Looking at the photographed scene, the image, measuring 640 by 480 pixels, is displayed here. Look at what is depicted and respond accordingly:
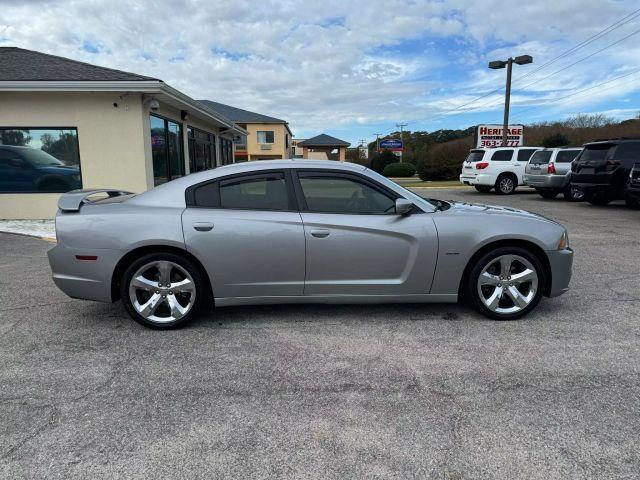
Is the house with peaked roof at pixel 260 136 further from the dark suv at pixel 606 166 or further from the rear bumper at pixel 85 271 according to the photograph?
the rear bumper at pixel 85 271

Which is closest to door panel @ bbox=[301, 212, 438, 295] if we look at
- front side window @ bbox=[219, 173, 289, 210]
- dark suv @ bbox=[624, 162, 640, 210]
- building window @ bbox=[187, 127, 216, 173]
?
front side window @ bbox=[219, 173, 289, 210]

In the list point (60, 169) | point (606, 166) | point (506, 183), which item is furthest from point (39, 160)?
point (506, 183)

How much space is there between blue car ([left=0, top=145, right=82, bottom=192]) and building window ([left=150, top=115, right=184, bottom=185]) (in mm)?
1854

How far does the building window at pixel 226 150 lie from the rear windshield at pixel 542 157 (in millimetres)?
14374

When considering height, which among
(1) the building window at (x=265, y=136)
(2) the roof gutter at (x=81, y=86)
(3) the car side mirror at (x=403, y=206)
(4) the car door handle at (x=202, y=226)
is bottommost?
(4) the car door handle at (x=202, y=226)

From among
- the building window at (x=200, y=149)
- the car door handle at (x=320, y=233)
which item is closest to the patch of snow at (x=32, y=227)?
the building window at (x=200, y=149)

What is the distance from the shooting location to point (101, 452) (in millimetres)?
2451

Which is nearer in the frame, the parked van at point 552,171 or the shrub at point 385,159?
the parked van at point 552,171

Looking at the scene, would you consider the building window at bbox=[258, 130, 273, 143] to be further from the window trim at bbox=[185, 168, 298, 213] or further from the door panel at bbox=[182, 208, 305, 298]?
the door panel at bbox=[182, 208, 305, 298]

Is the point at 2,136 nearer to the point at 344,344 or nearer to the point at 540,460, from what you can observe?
the point at 344,344

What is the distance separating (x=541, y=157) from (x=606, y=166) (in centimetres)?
418

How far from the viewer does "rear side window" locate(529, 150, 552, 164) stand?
16172 mm

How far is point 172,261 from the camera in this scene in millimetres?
4039

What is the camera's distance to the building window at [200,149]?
1580cm
